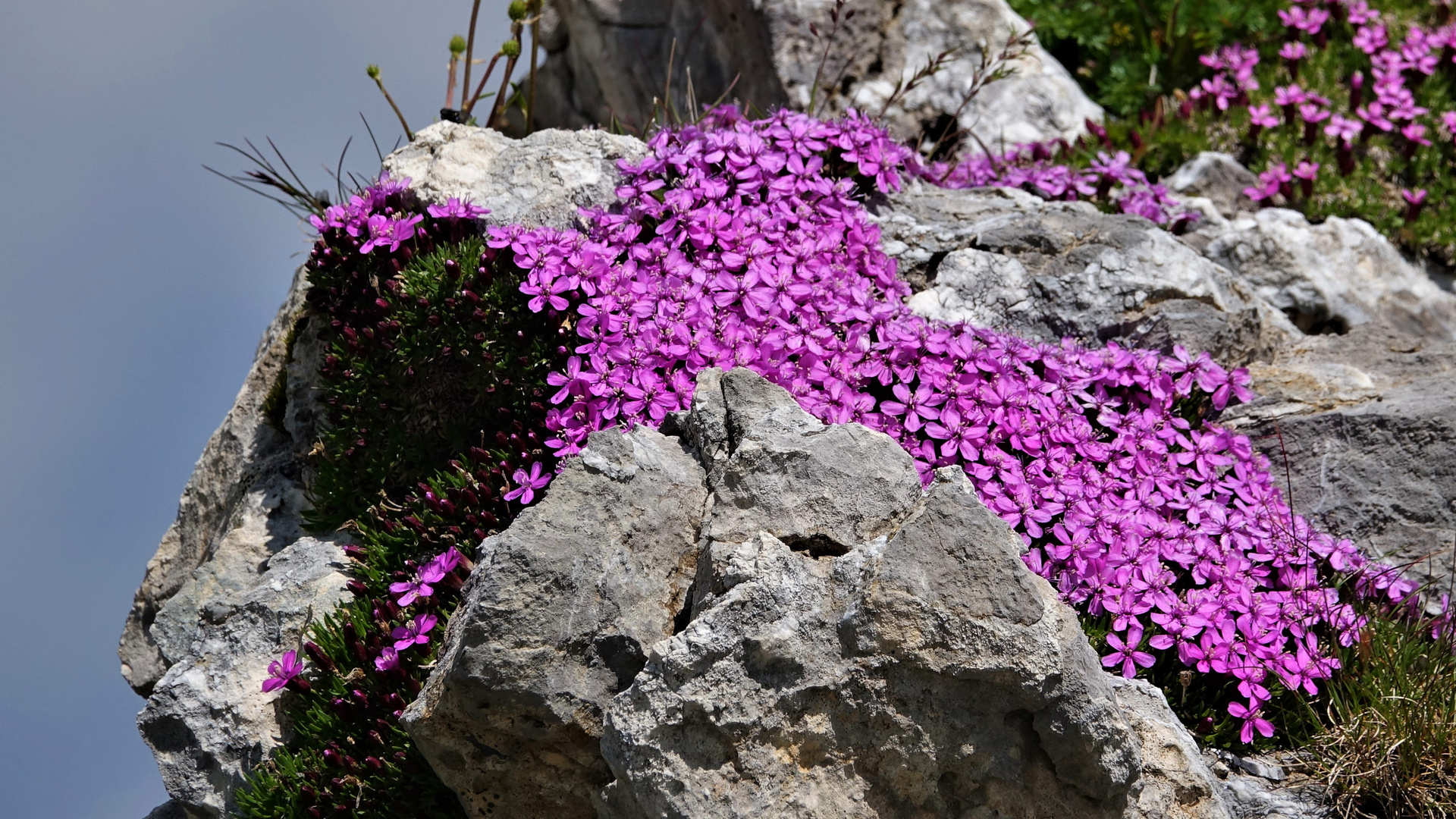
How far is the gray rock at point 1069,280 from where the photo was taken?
18.9ft

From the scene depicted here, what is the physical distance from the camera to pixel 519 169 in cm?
596

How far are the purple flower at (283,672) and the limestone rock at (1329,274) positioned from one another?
5.97 m

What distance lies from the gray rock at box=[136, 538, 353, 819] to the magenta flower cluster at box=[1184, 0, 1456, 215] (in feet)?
23.5

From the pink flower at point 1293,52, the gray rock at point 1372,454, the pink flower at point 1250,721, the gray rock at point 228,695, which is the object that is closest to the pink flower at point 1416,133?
the pink flower at point 1293,52

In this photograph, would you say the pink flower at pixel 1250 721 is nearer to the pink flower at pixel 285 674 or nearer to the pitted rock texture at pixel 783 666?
the pitted rock texture at pixel 783 666

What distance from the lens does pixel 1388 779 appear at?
4.33 metres

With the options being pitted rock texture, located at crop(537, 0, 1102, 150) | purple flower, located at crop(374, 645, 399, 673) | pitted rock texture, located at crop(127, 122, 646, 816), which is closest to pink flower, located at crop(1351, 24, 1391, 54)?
pitted rock texture, located at crop(537, 0, 1102, 150)

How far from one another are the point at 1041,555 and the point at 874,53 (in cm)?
549

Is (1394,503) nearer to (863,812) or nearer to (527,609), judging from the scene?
(863,812)

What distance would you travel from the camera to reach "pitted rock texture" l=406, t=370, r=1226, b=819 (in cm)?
319

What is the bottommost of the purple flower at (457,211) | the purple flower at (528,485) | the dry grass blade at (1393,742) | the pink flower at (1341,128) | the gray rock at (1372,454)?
the dry grass blade at (1393,742)

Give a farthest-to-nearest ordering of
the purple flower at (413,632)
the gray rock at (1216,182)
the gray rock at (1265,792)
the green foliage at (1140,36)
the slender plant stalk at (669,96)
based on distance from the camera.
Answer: the green foliage at (1140,36), the gray rock at (1216,182), the slender plant stalk at (669,96), the purple flower at (413,632), the gray rock at (1265,792)

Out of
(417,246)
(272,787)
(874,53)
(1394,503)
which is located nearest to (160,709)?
(272,787)

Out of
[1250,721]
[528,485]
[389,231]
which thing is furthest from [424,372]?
[1250,721]
